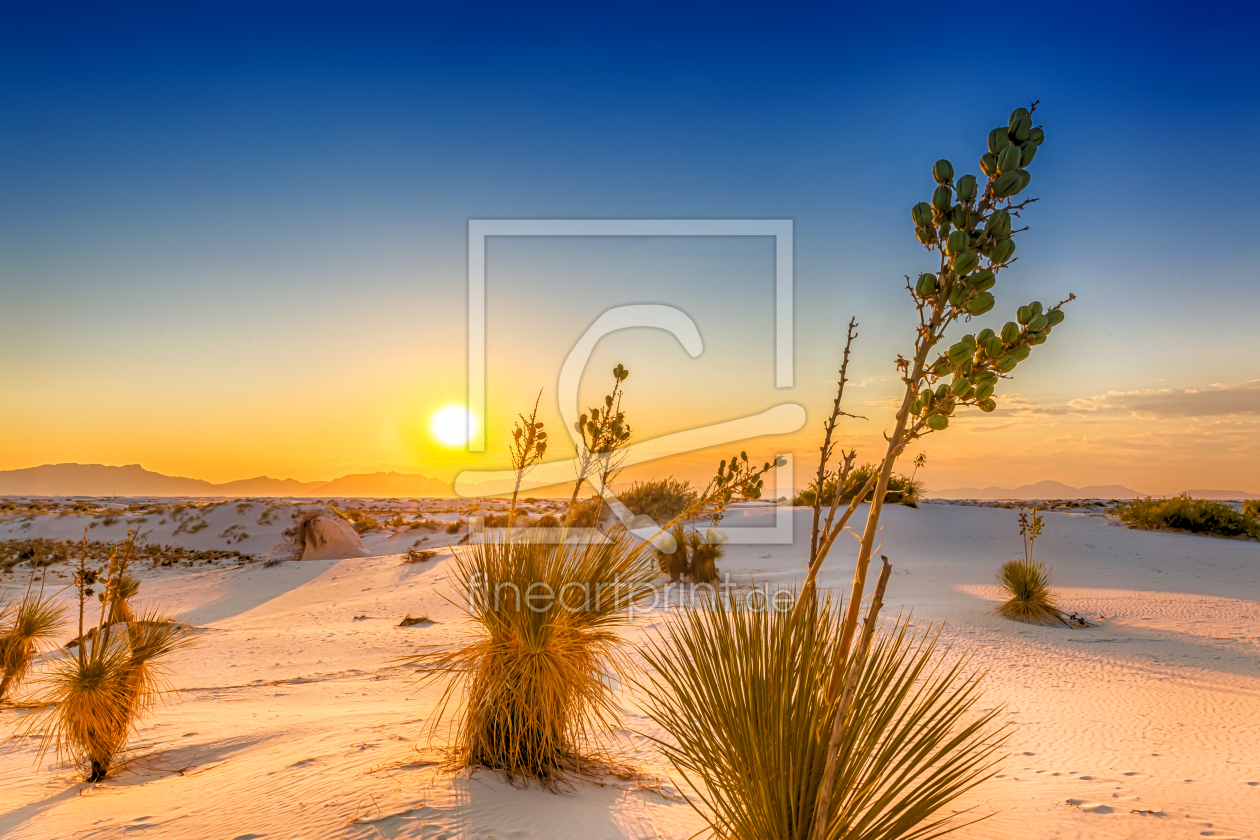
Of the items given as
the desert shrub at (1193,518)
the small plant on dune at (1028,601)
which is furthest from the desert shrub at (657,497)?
the desert shrub at (1193,518)

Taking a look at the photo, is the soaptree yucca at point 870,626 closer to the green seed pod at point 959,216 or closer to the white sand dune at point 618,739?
the green seed pod at point 959,216

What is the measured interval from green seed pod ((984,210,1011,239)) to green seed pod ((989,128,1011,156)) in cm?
22

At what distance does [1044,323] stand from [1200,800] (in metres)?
4.26

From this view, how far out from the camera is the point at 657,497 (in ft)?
70.6

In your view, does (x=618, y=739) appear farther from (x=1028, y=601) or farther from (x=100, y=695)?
(x=1028, y=601)

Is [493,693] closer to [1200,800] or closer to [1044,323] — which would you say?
[1044,323]

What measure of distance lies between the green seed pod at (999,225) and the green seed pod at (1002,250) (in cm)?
2

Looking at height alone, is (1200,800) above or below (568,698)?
below

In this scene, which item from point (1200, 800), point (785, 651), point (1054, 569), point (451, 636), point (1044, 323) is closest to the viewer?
point (1044, 323)

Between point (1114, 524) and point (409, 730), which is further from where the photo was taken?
point (1114, 524)

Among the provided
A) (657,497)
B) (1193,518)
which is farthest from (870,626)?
(1193,518)

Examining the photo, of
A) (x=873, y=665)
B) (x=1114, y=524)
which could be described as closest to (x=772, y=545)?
(x=1114, y=524)

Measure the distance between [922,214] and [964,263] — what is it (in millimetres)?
243

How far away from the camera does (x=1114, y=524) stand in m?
20.5
